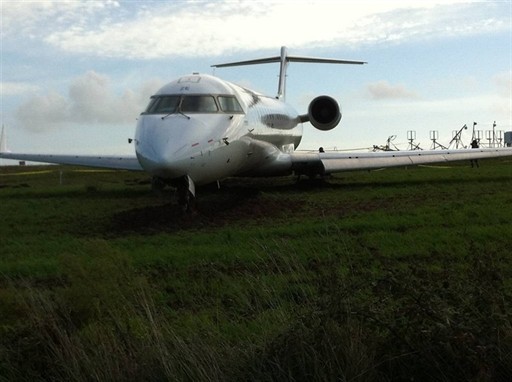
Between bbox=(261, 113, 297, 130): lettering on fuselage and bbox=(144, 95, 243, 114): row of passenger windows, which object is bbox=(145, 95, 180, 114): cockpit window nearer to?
bbox=(144, 95, 243, 114): row of passenger windows

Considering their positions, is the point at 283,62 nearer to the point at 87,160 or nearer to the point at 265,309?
the point at 87,160

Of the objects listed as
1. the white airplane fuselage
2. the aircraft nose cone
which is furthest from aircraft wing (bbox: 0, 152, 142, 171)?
the aircraft nose cone

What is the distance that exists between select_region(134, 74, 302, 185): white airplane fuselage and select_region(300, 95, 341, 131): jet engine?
518cm

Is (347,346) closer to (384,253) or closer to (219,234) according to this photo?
(384,253)

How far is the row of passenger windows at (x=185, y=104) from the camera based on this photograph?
13672 millimetres

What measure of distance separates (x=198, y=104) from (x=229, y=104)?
4.35ft

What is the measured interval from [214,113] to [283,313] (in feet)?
32.2

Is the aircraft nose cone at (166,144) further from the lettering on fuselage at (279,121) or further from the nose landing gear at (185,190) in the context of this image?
the lettering on fuselage at (279,121)

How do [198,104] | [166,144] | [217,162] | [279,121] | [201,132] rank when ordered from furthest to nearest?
[279,121] → [198,104] → [217,162] → [201,132] → [166,144]

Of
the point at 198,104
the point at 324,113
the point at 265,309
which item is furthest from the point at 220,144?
the point at 324,113

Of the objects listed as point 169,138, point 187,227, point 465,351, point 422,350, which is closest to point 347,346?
point 422,350

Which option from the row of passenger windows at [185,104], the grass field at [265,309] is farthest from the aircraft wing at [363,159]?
the grass field at [265,309]

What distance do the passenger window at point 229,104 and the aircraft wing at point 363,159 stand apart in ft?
14.6

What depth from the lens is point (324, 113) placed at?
76.6 ft
